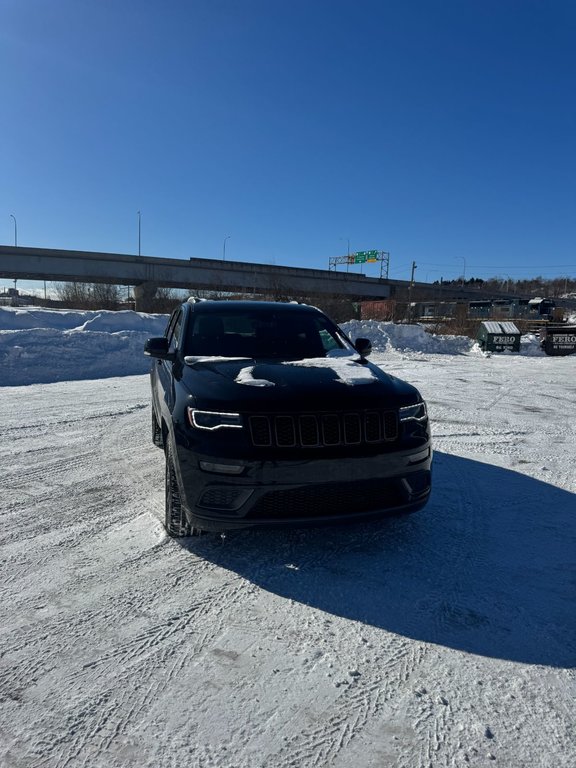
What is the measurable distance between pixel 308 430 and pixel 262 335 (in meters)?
1.76

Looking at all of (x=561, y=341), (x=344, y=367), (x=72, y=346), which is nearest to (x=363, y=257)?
(x=561, y=341)

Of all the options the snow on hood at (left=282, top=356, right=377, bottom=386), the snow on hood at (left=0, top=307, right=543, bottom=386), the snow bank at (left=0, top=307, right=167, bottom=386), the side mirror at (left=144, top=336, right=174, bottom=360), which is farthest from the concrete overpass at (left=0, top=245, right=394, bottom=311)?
the snow on hood at (left=282, top=356, right=377, bottom=386)

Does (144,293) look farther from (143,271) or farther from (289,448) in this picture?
(289,448)

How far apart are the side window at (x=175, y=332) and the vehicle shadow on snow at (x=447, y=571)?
185cm

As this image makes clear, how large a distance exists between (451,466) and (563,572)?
2.05m

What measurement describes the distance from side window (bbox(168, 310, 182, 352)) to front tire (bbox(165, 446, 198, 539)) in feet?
4.24

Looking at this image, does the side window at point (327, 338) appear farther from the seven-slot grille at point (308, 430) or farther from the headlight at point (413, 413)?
the seven-slot grille at point (308, 430)

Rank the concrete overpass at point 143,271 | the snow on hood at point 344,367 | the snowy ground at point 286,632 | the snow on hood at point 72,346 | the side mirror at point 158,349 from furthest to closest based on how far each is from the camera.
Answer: the concrete overpass at point 143,271 → the snow on hood at point 72,346 → the side mirror at point 158,349 → the snow on hood at point 344,367 → the snowy ground at point 286,632

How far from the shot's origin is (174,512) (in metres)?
3.25

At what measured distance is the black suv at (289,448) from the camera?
9.07 feet

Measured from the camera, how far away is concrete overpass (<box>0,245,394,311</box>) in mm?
44062

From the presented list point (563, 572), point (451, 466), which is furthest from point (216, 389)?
point (451, 466)

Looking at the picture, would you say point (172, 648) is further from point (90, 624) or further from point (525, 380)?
point (525, 380)

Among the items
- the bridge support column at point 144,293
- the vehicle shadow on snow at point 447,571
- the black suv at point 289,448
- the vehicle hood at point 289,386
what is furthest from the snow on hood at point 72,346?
the bridge support column at point 144,293
